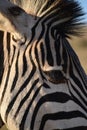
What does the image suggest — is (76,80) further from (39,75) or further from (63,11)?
(63,11)

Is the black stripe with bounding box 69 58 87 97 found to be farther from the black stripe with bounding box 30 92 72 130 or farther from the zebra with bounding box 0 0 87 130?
the black stripe with bounding box 30 92 72 130

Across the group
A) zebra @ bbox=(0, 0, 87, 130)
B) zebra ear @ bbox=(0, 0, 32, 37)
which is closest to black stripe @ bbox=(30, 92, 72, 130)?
zebra @ bbox=(0, 0, 87, 130)

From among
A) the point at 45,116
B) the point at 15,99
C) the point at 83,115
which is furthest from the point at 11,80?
the point at 83,115

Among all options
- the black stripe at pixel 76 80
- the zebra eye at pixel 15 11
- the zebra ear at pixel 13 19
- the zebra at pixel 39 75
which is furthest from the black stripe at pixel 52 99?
the zebra eye at pixel 15 11

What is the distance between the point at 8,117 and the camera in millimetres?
2416

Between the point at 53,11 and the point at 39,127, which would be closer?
the point at 39,127

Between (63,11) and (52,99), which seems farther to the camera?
(63,11)

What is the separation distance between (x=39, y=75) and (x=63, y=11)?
0.44 m

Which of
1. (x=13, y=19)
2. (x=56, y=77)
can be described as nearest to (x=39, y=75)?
(x=56, y=77)

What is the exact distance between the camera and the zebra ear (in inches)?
97.6

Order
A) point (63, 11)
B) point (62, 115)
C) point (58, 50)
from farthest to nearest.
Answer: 1. point (63, 11)
2. point (58, 50)
3. point (62, 115)

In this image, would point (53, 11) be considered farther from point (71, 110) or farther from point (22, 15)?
point (71, 110)

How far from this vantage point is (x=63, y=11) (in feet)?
8.57

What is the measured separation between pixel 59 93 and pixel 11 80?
28cm
